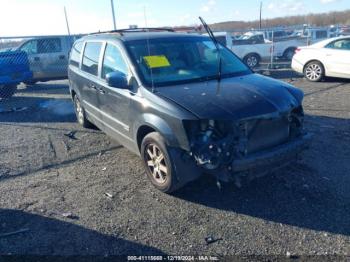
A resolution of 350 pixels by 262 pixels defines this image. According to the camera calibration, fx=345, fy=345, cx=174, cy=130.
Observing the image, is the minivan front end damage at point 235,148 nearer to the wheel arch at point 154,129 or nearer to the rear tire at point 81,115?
the wheel arch at point 154,129

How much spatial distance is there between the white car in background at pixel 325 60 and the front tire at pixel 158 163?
881 centimetres

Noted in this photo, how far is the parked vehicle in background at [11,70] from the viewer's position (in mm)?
10953

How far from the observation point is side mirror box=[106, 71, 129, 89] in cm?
442

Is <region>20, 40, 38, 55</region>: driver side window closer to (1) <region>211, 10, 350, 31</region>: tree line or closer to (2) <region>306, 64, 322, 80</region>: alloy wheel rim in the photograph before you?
(2) <region>306, 64, 322, 80</region>: alloy wheel rim

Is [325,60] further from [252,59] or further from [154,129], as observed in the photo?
[154,129]

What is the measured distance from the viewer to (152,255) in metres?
3.31

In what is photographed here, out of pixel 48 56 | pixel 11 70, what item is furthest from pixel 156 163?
pixel 48 56

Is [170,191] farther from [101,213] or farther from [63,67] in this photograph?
[63,67]

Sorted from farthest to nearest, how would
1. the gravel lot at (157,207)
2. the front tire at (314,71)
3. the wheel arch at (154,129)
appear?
the front tire at (314,71) < the wheel arch at (154,129) < the gravel lot at (157,207)

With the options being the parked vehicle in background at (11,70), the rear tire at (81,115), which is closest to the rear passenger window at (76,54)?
the rear tire at (81,115)

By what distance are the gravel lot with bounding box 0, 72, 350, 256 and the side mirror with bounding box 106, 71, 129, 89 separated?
A: 4.43 ft

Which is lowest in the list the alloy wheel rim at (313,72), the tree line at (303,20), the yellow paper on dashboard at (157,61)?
the alloy wheel rim at (313,72)

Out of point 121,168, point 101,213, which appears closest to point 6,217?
point 101,213

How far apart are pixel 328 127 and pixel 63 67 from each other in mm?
10435
